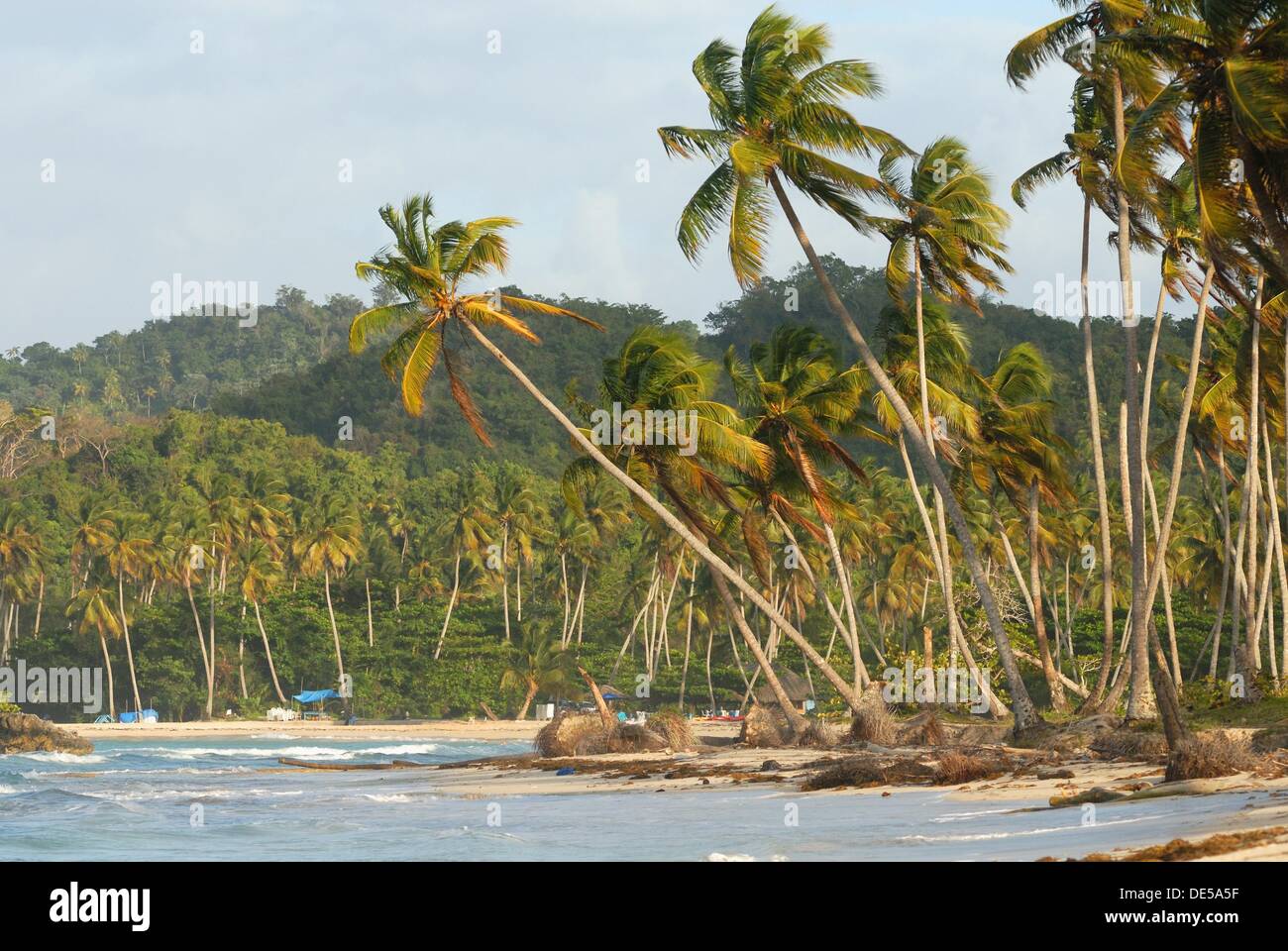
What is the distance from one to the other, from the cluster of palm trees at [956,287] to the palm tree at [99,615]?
50539mm

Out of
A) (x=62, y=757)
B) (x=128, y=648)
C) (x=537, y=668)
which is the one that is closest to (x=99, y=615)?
(x=128, y=648)

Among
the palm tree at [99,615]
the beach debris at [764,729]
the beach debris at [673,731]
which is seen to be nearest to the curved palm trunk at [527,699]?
the palm tree at [99,615]

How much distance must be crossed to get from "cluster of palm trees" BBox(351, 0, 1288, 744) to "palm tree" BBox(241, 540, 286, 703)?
48196 millimetres

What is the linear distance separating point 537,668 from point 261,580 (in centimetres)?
1708

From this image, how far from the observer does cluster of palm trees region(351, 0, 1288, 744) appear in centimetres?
1706

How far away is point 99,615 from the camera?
75.6 meters

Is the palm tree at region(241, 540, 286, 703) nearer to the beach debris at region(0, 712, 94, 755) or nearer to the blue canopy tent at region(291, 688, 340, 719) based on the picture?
the blue canopy tent at region(291, 688, 340, 719)

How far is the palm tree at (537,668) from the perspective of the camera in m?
71.9

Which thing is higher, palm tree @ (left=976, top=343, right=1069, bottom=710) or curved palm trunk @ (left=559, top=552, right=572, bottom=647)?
palm tree @ (left=976, top=343, right=1069, bottom=710)

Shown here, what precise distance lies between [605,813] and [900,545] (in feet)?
143

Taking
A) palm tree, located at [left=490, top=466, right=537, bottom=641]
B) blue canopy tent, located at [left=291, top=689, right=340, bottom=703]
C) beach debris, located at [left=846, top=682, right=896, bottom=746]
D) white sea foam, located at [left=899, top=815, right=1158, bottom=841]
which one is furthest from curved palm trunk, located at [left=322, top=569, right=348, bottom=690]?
white sea foam, located at [left=899, top=815, right=1158, bottom=841]

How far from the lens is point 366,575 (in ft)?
266
